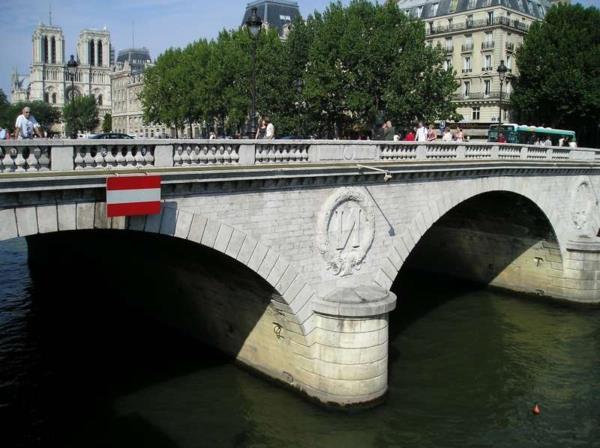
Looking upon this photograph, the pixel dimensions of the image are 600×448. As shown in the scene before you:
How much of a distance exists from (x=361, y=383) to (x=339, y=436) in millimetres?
1476

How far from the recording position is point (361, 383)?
53.1ft

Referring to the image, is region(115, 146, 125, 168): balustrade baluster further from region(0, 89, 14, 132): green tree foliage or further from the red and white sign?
region(0, 89, 14, 132): green tree foliage

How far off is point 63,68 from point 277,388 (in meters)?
169

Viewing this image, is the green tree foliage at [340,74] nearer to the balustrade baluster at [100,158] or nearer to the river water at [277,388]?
the river water at [277,388]

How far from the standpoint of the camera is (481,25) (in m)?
60.4

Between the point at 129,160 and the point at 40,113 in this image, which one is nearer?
the point at 129,160

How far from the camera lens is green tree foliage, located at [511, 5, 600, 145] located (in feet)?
160

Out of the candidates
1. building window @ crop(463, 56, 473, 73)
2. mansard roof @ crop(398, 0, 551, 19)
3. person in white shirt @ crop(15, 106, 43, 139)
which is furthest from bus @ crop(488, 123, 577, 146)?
person in white shirt @ crop(15, 106, 43, 139)

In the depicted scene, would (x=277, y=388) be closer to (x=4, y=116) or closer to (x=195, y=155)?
(x=195, y=155)

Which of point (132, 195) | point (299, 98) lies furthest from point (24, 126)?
point (299, 98)

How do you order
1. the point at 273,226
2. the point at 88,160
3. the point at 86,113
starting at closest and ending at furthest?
1. the point at 88,160
2. the point at 273,226
3. the point at 86,113

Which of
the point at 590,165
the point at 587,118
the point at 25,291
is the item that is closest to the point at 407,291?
the point at 590,165

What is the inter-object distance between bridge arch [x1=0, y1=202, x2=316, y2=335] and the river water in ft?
9.20

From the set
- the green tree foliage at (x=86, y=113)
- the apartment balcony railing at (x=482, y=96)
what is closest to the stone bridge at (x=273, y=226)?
the apartment balcony railing at (x=482, y=96)
